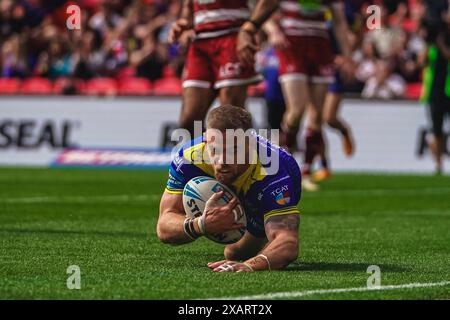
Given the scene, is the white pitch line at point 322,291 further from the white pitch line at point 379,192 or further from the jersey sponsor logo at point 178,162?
the white pitch line at point 379,192

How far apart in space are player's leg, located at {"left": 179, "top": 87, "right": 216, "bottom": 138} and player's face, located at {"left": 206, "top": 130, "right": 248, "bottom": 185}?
3.42 m

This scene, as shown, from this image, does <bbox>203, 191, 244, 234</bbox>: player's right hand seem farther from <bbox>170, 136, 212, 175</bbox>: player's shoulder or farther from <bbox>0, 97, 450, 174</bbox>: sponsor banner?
<bbox>0, 97, 450, 174</bbox>: sponsor banner

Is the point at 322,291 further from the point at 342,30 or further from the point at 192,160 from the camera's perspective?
the point at 342,30

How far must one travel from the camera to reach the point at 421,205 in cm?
1242

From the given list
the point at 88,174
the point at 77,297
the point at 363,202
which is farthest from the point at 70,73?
the point at 77,297

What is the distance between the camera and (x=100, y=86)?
2275 cm

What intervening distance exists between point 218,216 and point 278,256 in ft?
1.50

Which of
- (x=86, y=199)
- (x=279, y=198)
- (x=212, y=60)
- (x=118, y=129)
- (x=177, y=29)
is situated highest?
(x=177, y=29)

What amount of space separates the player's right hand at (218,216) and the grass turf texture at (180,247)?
27 cm

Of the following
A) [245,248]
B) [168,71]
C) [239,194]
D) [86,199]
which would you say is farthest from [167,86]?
[239,194]

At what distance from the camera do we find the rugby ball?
21.5ft

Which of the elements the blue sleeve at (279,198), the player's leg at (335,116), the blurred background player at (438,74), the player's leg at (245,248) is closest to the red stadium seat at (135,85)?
the blurred background player at (438,74)
